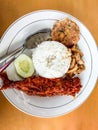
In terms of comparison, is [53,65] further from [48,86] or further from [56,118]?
[56,118]

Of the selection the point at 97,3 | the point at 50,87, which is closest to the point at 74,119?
the point at 50,87

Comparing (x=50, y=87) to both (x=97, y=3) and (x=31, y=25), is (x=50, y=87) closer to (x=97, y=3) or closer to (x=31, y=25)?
(x=31, y=25)

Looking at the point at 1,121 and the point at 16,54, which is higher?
the point at 16,54

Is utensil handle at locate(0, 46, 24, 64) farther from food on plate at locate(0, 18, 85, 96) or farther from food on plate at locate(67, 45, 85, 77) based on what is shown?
food on plate at locate(67, 45, 85, 77)

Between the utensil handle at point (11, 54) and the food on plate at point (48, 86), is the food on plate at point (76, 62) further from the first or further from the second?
the utensil handle at point (11, 54)

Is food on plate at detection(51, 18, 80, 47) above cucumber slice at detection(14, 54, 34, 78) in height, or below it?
above

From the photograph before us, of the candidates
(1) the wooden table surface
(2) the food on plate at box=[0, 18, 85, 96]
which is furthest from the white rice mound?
(1) the wooden table surface
